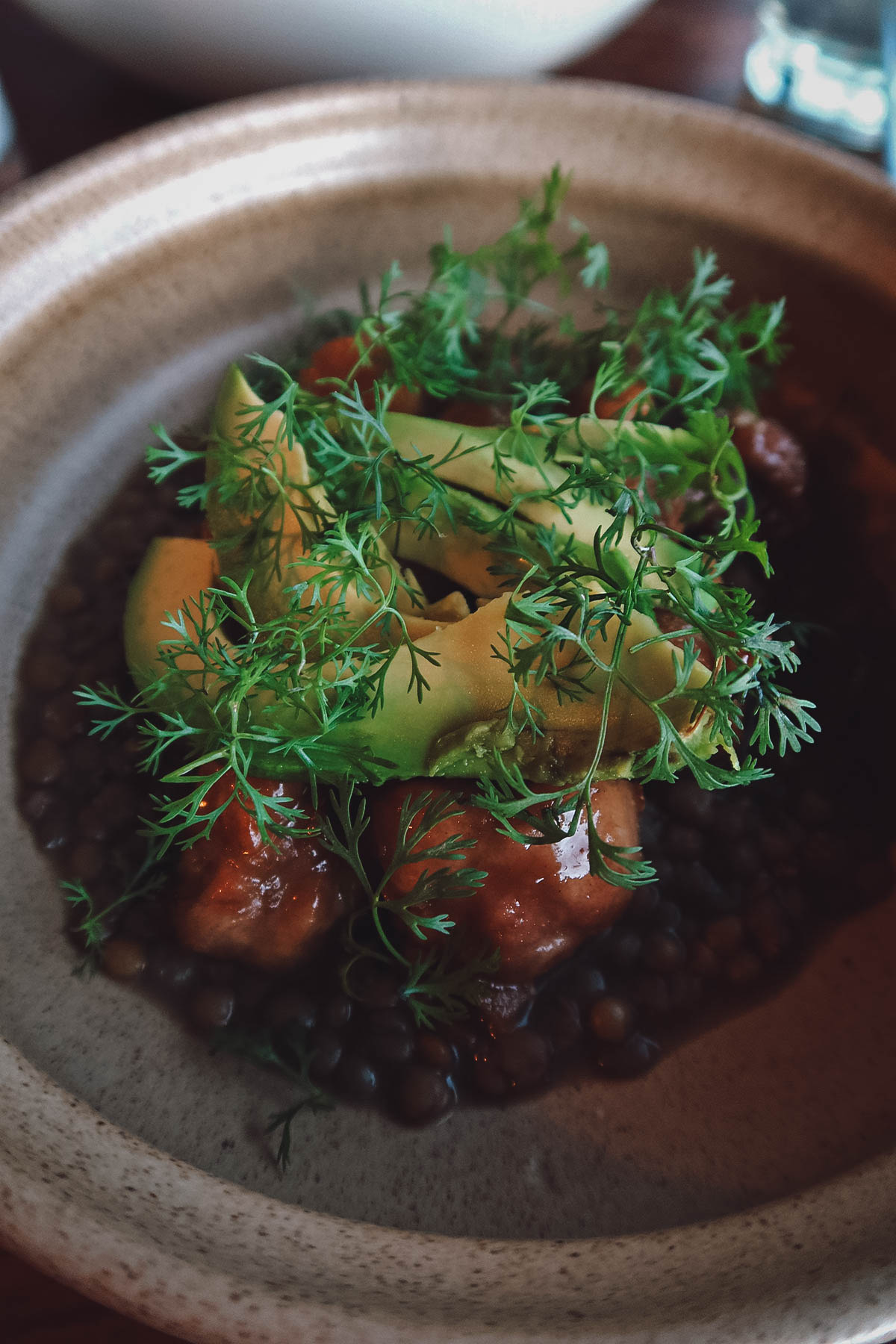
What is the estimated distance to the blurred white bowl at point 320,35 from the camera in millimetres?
1501

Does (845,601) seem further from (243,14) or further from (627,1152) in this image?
(243,14)

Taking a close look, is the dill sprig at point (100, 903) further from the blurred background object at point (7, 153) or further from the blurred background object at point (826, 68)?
the blurred background object at point (826, 68)

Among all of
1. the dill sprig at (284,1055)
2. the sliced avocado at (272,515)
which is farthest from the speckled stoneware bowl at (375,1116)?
the sliced avocado at (272,515)

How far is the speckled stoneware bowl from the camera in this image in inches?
28.0

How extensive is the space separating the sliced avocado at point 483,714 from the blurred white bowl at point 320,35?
3.74ft

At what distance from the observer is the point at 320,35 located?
1.53 meters

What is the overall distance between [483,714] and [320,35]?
1267 millimetres

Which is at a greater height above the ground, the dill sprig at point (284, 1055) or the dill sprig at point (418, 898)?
the dill sprig at point (418, 898)

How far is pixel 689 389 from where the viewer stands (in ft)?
4.19

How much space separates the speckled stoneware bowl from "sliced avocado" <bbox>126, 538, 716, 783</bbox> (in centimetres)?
37

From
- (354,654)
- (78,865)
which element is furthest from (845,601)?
(78,865)

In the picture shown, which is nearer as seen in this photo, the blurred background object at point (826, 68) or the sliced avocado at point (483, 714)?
the sliced avocado at point (483, 714)

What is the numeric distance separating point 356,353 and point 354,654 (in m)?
0.54

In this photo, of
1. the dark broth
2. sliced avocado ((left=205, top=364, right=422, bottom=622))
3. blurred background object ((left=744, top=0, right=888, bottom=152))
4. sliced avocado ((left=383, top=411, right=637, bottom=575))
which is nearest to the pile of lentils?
the dark broth
